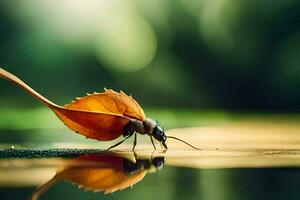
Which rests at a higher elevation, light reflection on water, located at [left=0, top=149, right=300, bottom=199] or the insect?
the insect

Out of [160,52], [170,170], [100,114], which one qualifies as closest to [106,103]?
[100,114]

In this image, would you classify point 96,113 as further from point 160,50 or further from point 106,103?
point 160,50

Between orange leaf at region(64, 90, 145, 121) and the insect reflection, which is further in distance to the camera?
orange leaf at region(64, 90, 145, 121)

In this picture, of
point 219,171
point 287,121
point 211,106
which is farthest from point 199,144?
point 211,106

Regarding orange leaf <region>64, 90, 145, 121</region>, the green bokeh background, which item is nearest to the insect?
orange leaf <region>64, 90, 145, 121</region>

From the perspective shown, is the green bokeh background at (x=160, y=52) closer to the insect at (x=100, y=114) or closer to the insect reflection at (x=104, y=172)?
the insect at (x=100, y=114)

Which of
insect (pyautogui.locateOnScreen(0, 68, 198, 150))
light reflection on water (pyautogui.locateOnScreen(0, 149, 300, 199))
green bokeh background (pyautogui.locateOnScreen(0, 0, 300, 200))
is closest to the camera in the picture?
light reflection on water (pyautogui.locateOnScreen(0, 149, 300, 199))

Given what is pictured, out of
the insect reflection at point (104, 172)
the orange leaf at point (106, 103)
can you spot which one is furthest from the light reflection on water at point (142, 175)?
the orange leaf at point (106, 103)

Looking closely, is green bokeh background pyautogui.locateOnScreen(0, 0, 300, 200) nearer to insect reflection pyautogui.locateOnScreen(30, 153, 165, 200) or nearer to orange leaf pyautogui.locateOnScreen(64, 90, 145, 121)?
orange leaf pyautogui.locateOnScreen(64, 90, 145, 121)
